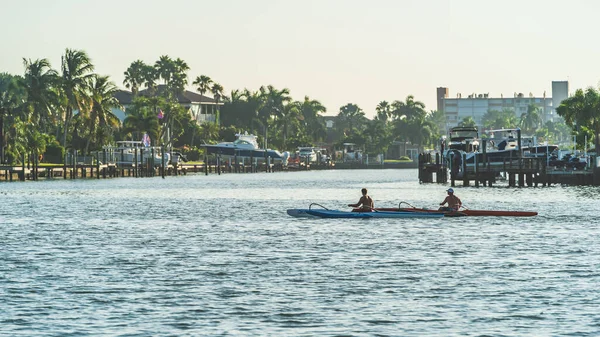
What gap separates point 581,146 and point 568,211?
72.2 metres

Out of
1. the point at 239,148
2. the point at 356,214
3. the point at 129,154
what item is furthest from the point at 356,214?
the point at 239,148

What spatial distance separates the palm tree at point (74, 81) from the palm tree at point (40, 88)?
235 centimetres

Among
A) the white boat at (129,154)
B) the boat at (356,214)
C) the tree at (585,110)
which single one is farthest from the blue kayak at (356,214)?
the white boat at (129,154)

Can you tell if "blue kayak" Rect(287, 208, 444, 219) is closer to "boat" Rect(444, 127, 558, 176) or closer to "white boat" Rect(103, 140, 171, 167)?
"boat" Rect(444, 127, 558, 176)

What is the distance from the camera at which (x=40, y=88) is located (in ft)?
449

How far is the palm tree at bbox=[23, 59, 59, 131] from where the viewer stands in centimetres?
13614

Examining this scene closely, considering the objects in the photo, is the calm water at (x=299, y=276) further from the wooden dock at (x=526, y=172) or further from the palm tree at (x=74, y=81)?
the palm tree at (x=74, y=81)

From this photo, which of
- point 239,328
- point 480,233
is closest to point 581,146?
point 480,233

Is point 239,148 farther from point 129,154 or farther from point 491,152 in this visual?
point 491,152

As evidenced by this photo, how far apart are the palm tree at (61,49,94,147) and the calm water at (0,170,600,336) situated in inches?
3270

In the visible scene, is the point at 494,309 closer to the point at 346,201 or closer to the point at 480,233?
the point at 480,233

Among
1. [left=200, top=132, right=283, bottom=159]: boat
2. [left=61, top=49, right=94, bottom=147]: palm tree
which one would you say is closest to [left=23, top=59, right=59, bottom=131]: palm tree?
[left=61, top=49, right=94, bottom=147]: palm tree

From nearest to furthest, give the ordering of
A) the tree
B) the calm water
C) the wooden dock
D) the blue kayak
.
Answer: the calm water → the blue kayak → the wooden dock → the tree

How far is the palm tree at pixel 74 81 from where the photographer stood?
14250 cm
